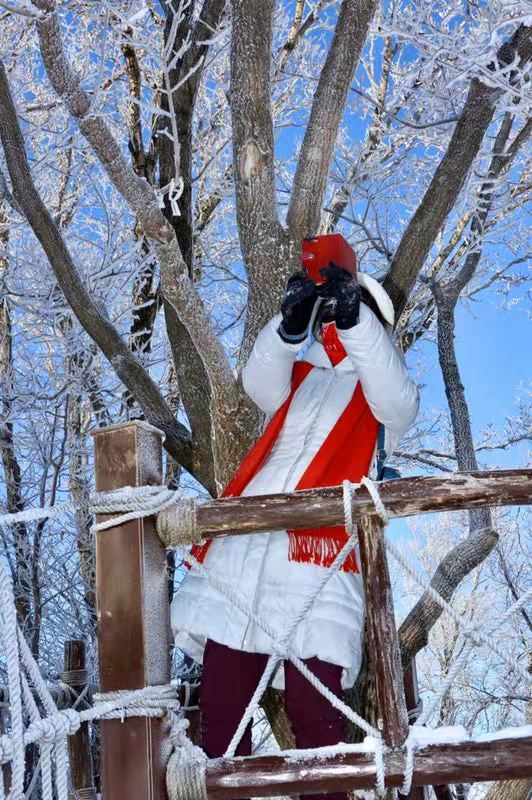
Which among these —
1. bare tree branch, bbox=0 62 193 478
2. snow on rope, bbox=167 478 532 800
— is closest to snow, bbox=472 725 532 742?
snow on rope, bbox=167 478 532 800

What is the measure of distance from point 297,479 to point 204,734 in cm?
83

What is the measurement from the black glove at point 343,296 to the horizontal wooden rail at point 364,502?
0.70m

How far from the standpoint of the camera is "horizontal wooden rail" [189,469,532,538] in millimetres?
1853

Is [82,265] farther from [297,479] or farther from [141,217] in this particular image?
[297,479]

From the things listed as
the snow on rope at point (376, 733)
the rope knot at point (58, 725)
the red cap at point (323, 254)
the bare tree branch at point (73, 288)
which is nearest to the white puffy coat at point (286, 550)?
the red cap at point (323, 254)

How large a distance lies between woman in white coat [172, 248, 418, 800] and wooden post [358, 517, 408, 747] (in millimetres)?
417

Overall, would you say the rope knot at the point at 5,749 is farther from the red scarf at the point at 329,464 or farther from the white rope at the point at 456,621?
the red scarf at the point at 329,464

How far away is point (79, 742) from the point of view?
4922 millimetres

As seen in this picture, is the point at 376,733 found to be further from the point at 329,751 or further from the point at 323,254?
the point at 323,254

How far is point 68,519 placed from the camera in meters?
7.99

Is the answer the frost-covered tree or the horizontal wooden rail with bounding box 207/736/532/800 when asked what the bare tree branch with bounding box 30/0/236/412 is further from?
the horizontal wooden rail with bounding box 207/736/532/800

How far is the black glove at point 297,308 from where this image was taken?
251cm

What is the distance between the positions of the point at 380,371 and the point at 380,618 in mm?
874

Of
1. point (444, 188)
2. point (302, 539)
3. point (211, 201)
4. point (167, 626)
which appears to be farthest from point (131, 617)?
point (211, 201)
